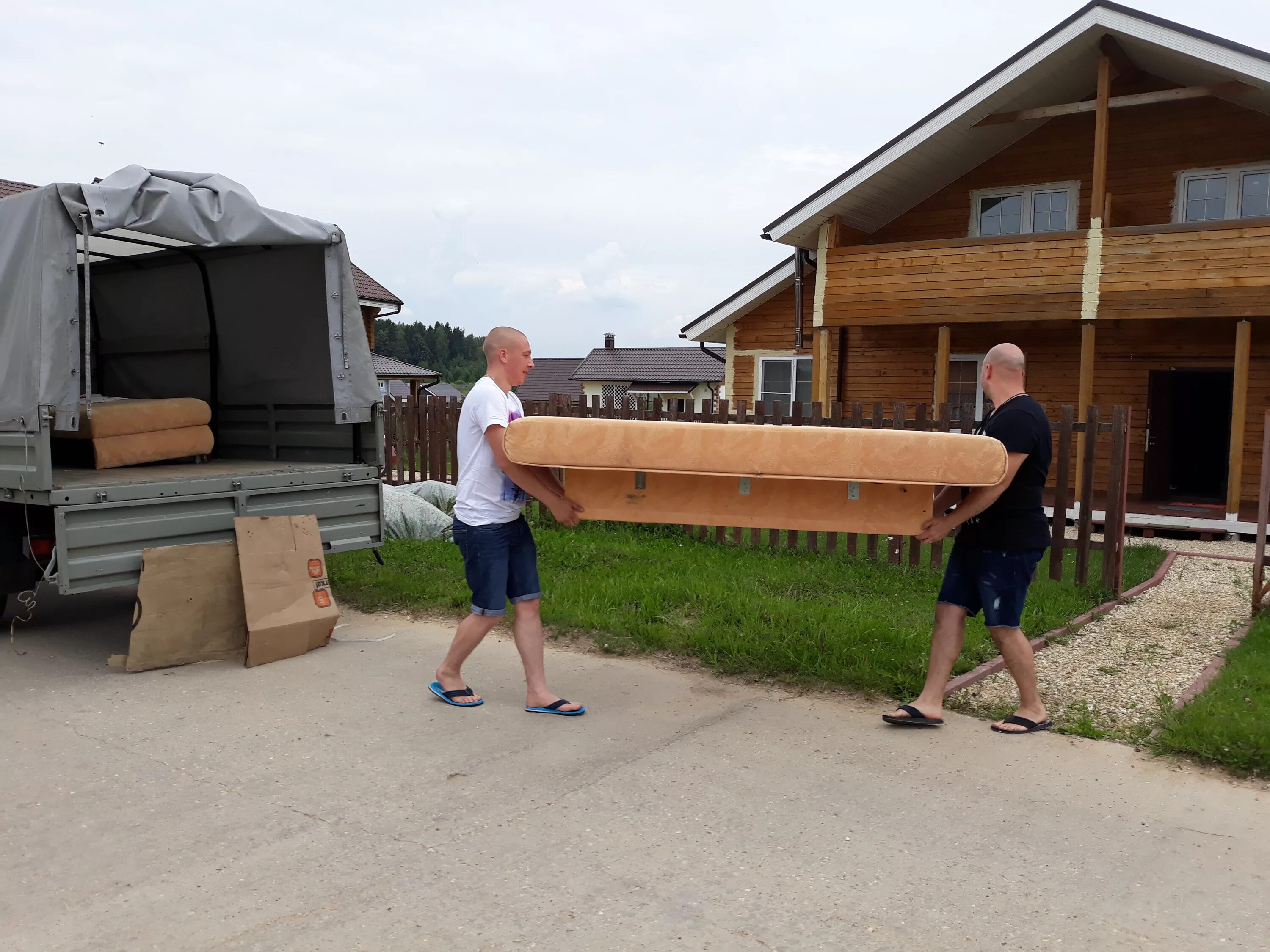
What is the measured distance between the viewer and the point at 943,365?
15.7 m

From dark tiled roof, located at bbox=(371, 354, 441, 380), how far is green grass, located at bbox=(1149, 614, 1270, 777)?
4457 centimetres

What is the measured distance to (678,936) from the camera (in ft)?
9.45

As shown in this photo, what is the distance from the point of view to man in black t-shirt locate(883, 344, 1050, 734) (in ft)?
14.7

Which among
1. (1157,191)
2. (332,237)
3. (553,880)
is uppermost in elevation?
(1157,191)

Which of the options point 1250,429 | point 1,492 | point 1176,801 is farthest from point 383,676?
point 1250,429

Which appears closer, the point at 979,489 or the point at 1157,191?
the point at 979,489

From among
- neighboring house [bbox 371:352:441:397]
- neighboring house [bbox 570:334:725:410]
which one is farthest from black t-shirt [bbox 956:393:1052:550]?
neighboring house [bbox 570:334:725:410]

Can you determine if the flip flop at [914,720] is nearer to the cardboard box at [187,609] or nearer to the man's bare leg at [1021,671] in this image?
the man's bare leg at [1021,671]

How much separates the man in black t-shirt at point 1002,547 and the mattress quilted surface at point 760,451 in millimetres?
342

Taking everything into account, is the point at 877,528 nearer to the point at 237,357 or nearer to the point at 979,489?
the point at 979,489

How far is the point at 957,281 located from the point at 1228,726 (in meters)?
11.6

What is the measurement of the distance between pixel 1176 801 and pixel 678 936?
2.25 metres

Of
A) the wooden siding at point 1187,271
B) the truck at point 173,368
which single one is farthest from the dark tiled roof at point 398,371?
the truck at point 173,368

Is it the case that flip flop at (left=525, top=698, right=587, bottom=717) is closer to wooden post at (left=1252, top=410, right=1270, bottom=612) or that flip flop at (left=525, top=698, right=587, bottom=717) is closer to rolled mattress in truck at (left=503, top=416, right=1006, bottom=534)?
rolled mattress in truck at (left=503, top=416, right=1006, bottom=534)
